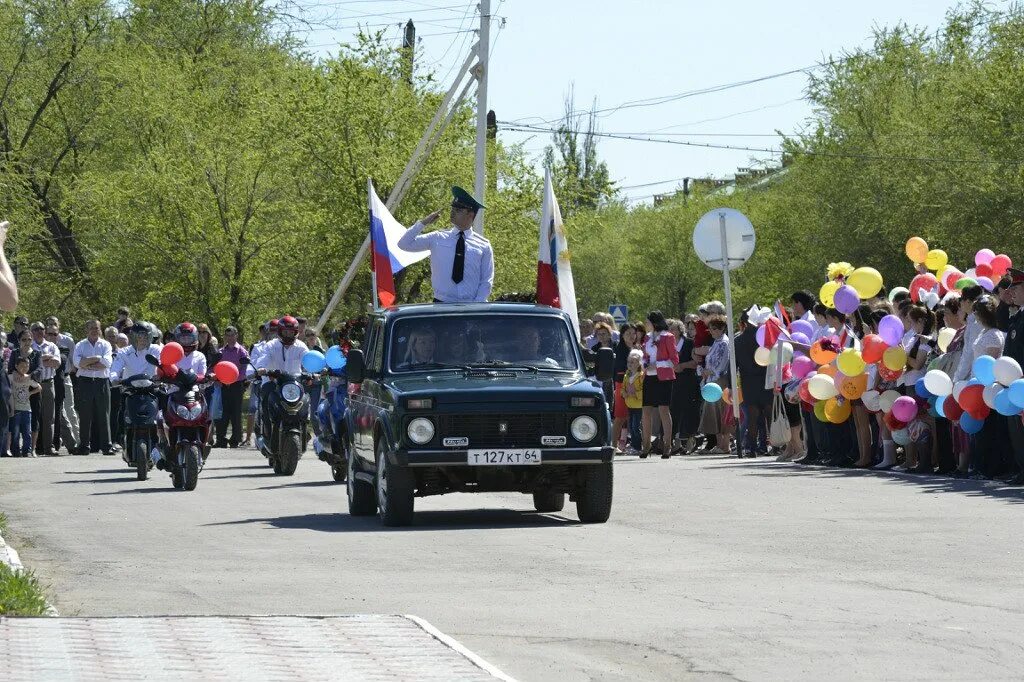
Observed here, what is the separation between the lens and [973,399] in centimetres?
1889

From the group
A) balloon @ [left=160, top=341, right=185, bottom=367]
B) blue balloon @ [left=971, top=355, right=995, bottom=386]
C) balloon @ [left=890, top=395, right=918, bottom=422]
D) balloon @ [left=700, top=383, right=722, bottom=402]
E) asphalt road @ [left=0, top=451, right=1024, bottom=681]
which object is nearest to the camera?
asphalt road @ [left=0, top=451, right=1024, bottom=681]

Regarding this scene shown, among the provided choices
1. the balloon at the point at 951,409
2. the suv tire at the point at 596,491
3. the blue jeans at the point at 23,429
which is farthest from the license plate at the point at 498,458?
the blue jeans at the point at 23,429

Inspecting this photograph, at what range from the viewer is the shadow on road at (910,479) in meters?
17.7

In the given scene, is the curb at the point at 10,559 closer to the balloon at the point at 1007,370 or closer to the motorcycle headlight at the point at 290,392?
the balloon at the point at 1007,370

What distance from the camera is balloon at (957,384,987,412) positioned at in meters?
18.8

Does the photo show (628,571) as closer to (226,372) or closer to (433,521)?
(433,521)

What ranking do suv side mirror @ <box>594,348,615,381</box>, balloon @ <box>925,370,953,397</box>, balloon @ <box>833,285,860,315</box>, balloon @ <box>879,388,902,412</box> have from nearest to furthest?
1. suv side mirror @ <box>594,348,615,381</box>
2. balloon @ <box>925,370,953,397</box>
3. balloon @ <box>879,388,902,412</box>
4. balloon @ <box>833,285,860,315</box>

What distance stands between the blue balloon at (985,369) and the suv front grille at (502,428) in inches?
200

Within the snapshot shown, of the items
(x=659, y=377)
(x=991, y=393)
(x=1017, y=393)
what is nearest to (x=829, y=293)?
(x=659, y=377)

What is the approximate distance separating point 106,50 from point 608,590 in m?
44.9

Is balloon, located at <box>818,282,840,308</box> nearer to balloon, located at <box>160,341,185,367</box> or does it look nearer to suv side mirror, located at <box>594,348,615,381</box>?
balloon, located at <box>160,341,185,367</box>

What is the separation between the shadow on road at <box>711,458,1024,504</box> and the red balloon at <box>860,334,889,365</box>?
A: 1266 mm

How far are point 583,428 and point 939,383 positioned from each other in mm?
5716

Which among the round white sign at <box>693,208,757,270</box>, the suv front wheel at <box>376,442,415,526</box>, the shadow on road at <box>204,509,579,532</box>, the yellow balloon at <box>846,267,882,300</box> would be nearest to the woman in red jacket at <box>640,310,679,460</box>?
the round white sign at <box>693,208,757,270</box>
